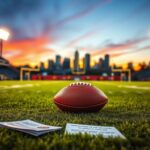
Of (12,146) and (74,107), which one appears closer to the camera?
(12,146)

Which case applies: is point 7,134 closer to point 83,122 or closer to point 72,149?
point 72,149

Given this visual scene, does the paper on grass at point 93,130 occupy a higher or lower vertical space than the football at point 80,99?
lower

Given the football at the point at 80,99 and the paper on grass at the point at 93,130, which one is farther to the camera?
the football at the point at 80,99

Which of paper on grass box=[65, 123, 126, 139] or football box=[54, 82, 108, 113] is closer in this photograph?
paper on grass box=[65, 123, 126, 139]

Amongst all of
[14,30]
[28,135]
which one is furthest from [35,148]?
[14,30]

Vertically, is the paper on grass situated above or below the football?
below

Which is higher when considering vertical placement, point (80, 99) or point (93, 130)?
point (80, 99)

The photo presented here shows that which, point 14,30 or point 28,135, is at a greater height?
point 14,30

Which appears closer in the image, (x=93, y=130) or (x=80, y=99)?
(x=93, y=130)
